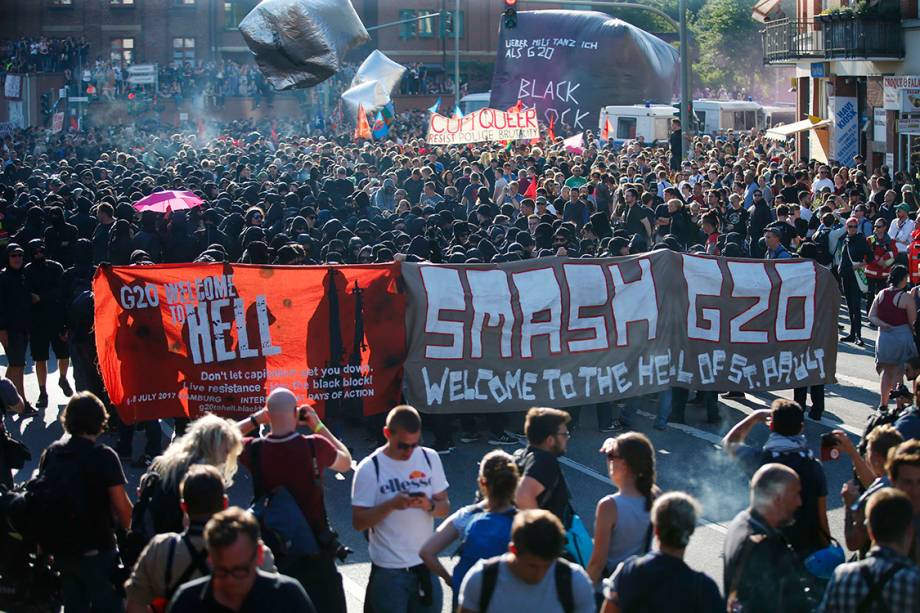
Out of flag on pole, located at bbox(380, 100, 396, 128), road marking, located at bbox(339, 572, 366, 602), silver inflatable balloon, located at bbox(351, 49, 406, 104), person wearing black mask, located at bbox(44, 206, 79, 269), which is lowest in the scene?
road marking, located at bbox(339, 572, 366, 602)

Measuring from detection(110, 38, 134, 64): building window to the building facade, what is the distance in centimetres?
3910

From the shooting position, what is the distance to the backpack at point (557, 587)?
4.81 meters

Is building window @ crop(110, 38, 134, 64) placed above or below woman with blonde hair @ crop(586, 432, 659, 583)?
above

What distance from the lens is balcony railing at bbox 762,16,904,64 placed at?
31609mm

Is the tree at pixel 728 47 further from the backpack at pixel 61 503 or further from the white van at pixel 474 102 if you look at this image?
the backpack at pixel 61 503

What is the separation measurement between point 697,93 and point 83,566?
8027cm

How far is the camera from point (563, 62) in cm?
3625

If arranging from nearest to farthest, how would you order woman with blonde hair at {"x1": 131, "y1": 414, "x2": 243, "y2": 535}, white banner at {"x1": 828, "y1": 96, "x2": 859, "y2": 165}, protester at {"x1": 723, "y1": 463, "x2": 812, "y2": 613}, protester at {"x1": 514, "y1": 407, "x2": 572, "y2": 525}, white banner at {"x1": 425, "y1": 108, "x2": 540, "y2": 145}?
protester at {"x1": 723, "y1": 463, "x2": 812, "y2": 613}, woman with blonde hair at {"x1": 131, "y1": 414, "x2": 243, "y2": 535}, protester at {"x1": 514, "y1": 407, "x2": 572, "y2": 525}, white banner at {"x1": 425, "y1": 108, "x2": 540, "y2": 145}, white banner at {"x1": 828, "y1": 96, "x2": 859, "y2": 165}

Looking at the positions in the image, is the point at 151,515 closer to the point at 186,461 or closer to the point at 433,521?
the point at 186,461

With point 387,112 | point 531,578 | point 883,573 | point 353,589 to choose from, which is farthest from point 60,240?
point 387,112

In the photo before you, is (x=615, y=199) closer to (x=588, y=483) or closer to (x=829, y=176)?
(x=829, y=176)

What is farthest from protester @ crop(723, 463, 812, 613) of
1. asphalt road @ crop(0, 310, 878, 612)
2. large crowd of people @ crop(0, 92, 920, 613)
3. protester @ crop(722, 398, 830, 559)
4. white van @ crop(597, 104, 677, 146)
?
white van @ crop(597, 104, 677, 146)

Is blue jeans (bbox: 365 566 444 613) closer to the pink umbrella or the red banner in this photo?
the red banner

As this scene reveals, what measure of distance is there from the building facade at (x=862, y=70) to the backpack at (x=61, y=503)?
26.2m
